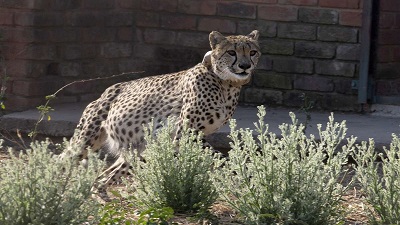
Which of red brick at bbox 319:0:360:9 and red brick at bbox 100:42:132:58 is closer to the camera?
red brick at bbox 319:0:360:9

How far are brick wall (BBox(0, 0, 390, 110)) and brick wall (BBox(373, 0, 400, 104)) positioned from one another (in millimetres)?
269

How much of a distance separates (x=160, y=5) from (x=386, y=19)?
7.55 ft

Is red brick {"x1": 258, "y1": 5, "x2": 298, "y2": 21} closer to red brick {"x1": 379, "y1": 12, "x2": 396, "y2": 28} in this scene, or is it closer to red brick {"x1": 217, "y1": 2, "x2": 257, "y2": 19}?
red brick {"x1": 217, "y1": 2, "x2": 257, "y2": 19}

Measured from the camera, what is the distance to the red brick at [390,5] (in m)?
10.2

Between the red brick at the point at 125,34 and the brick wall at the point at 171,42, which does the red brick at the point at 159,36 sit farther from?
the red brick at the point at 125,34

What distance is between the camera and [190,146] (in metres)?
6.02

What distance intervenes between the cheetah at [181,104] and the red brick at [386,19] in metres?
2.95

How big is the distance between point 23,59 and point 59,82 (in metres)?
0.54

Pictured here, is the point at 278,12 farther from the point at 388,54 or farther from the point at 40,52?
the point at 40,52

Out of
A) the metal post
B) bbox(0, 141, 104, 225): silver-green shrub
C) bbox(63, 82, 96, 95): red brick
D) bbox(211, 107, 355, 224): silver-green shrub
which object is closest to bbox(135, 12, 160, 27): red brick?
bbox(63, 82, 96, 95): red brick

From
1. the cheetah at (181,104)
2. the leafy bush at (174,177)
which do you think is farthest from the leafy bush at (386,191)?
the cheetah at (181,104)

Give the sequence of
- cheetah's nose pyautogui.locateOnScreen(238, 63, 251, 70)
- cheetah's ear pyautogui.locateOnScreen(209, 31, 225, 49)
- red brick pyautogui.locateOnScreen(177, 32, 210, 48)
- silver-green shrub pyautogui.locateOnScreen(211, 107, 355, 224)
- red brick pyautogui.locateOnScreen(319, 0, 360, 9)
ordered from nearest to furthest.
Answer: silver-green shrub pyautogui.locateOnScreen(211, 107, 355, 224)
cheetah's nose pyautogui.locateOnScreen(238, 63, 251, 70)
cheetah's ear pyautogui.locateOnScreen(209, 31, 225, 49)
red brick pyautogui.locateOnScreen(319, 0, 360, 9)
red brick pyautogui.locateOnScreen(177, 32, 210, 48)

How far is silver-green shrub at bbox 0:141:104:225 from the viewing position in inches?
202

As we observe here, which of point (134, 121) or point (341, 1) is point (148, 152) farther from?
point (341, 1)
